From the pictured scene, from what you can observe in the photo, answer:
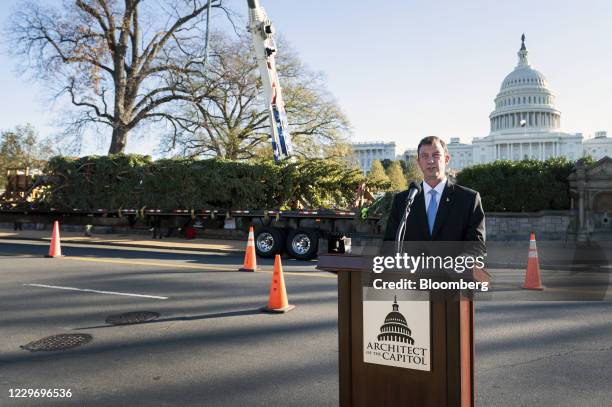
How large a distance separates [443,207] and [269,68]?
1650cm

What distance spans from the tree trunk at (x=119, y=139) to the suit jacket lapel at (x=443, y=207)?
1006 inches

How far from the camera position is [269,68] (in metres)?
18.6

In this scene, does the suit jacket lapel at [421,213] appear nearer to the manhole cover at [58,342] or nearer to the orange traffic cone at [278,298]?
the orange traffic cone at [278,298]

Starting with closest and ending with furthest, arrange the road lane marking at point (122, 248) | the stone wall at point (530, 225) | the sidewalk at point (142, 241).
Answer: the road lane marking at point (122, 248) → the sidewalk at point (142, 241) → the stone wall at point (530, 225)

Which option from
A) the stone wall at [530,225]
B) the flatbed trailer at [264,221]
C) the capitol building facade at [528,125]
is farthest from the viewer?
the capitol building facade at [528,125]

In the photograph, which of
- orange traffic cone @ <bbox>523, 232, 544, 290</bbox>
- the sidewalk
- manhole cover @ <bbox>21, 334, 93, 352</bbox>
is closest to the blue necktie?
manhole cover @ <bbox>21, 334, 93, 352</bbox>

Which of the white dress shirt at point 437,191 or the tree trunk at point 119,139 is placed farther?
the tree trunk at point 119,139

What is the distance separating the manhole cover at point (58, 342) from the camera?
535 centimetres

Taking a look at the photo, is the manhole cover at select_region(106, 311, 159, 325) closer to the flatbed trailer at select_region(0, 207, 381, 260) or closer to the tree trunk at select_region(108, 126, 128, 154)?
the flatbed trailer at select_region(0, 207, 381, 260)

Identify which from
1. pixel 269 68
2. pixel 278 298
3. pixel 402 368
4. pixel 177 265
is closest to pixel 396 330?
pixel 402 368

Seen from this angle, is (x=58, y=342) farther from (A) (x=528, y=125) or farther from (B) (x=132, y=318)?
(A) (x=528, y=125)

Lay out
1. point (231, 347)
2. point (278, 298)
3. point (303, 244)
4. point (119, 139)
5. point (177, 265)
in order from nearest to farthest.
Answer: point (231, 347)
point (278, 298)
point (177, 265)
point (303, 244)
point (119, 139)

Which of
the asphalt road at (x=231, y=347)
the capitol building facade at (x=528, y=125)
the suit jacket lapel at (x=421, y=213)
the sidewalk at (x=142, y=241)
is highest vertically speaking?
the capitol building facade at (x=528, y=125)

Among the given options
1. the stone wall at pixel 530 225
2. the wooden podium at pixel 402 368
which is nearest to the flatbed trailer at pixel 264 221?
the stone wall at pixel 530 225
